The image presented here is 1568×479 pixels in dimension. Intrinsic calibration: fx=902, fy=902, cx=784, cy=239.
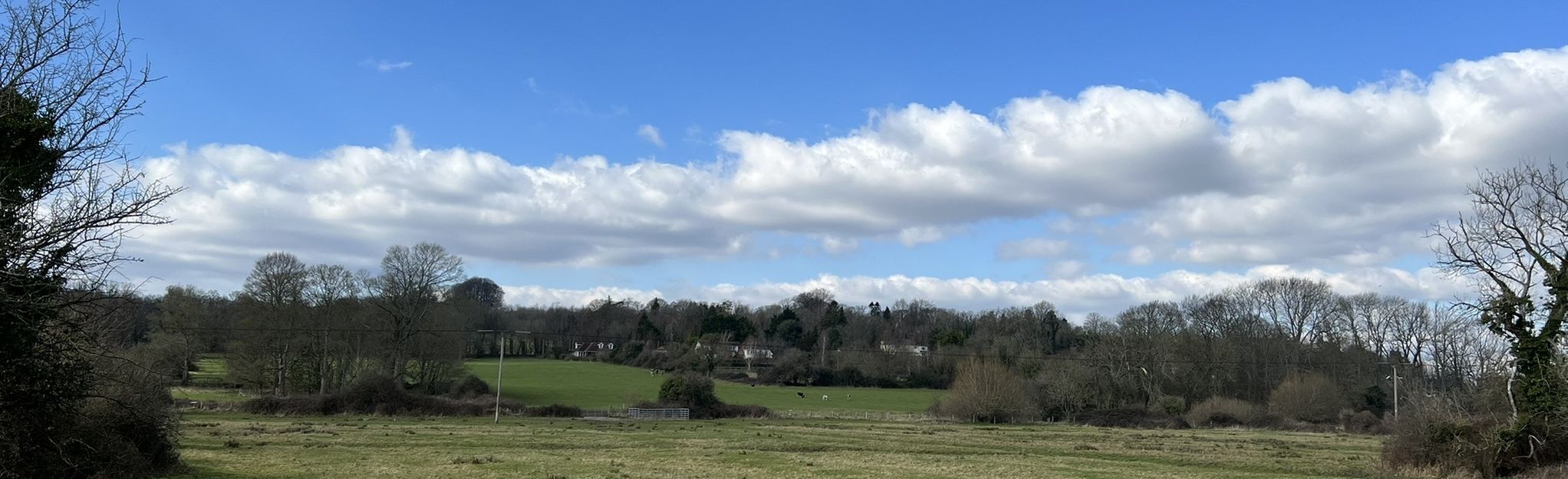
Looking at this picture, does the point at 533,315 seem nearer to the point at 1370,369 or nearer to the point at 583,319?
the point at 583,319

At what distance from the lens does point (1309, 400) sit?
70.8 metres

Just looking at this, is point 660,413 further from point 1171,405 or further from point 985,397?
point 1171,405

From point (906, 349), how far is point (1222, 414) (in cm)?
4885

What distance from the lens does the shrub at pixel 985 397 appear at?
67938 millimetres

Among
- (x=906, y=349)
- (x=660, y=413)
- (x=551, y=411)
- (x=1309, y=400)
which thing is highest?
(x=906, y=349)

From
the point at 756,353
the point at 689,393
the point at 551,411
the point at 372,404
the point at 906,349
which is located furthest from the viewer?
the point at 906,349

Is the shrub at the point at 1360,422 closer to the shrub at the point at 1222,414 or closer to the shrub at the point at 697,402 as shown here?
the shrub at the point at 1222,414

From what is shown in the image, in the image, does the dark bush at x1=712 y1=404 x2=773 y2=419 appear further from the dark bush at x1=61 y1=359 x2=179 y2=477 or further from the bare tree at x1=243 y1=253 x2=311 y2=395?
the dark bush at x1=61 y1=359 x2=179 y2=477

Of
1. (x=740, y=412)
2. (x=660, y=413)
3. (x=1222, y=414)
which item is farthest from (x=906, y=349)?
(x=660, y=413)

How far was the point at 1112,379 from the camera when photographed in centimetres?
7988

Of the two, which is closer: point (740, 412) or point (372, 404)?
point (372, 404)

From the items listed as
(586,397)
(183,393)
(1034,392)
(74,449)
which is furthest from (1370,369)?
(183,393)

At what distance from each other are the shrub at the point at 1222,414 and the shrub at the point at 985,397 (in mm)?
13176

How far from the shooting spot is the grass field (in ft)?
252
